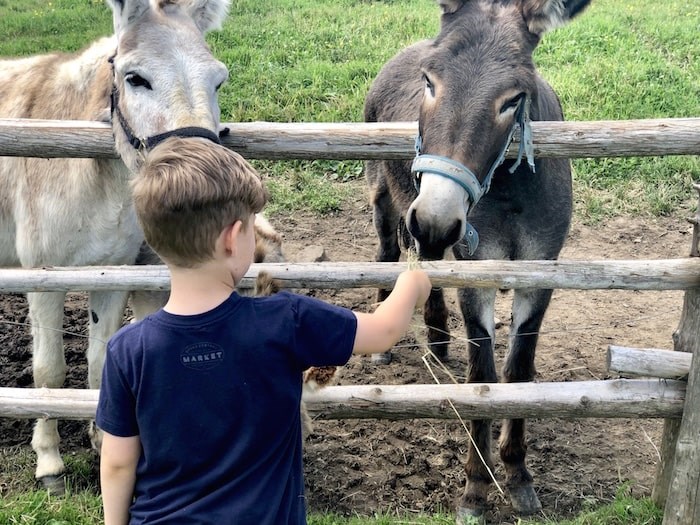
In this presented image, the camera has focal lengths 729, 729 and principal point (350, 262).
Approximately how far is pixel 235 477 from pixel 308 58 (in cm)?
801

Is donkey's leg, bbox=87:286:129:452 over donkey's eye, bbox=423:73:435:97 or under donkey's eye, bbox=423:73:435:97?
under

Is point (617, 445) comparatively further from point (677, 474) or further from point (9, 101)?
point (9, 101)

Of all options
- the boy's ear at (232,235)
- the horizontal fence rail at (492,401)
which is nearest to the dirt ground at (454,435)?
the horizontal fence rail at (492,401)

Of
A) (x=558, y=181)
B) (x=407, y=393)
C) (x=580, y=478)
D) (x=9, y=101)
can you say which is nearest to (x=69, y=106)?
(x=9, y=101)

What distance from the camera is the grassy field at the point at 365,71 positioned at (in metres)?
6.73

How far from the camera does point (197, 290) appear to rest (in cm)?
173

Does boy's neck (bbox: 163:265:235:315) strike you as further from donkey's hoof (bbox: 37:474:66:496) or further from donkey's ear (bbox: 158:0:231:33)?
donkey's hoof (bbox: 37:474:66:496)

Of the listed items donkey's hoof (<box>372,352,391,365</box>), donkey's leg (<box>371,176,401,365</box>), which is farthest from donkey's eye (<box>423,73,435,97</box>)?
donkey's hoof (<box>372,352,391,365</box>)

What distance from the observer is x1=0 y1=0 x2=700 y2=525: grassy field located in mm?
6727

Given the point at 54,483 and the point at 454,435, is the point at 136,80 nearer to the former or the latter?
the point at 54,483

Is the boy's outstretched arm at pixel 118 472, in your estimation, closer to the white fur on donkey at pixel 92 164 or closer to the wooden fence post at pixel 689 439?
the white fur on donkey at pixel 92 164

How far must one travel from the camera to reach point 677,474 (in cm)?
314

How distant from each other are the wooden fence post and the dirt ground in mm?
570

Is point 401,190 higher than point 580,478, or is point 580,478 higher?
point 401,190
